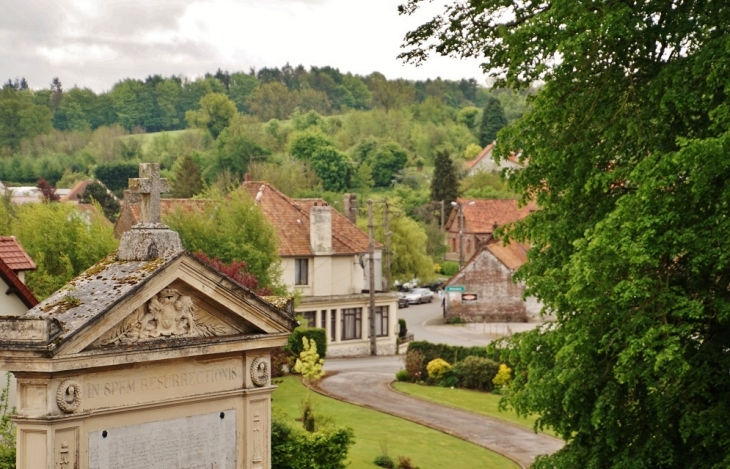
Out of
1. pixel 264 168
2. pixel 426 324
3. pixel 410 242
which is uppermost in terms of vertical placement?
pixel 264 168

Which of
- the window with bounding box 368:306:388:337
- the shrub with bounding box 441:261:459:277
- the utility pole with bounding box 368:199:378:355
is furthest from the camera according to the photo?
the shrub with bounding box 441:261:459:277

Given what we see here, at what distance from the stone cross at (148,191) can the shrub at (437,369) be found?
109 feet

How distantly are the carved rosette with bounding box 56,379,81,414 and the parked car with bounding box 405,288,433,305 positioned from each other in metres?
71.9

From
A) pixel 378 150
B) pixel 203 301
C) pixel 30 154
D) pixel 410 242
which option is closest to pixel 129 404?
pixel 203 301

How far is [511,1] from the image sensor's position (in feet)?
64.9

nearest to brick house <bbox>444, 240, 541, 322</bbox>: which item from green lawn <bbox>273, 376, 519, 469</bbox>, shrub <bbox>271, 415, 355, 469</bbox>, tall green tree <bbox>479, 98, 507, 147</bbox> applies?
green lawn <bbox>273, 376, 519, 469</bbox>

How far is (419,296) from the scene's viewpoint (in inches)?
3376

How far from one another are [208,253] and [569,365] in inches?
1267

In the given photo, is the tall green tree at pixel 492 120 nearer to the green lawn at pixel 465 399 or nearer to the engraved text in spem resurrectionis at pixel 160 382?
the green lawn at pixel 465 399

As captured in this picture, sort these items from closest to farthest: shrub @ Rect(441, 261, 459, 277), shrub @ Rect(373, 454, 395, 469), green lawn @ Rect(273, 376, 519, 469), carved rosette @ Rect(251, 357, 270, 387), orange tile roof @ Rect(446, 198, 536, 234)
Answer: carved rosette @ Rect(251, 357, 270, 387) < shrub @ Rect(373, 454, 395, 469) < green lawn @ Rect(273, 376, 519, 469) < orange tile roof @ Rect(446, 198, 536, 234) < shrub @ Rect(441, 261, 459, 277)

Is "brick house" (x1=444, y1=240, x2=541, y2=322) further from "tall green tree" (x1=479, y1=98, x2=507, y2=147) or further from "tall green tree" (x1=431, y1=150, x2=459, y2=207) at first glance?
"tall green tree" (x1=479, y1=98, x2=507, y2=147)

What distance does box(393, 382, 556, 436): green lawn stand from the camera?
40344 mm

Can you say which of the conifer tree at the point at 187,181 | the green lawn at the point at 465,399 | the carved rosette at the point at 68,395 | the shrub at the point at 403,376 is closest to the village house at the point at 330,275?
the shrub at the point at 403,376

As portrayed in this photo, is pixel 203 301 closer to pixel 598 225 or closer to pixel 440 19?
pixel 598 225
